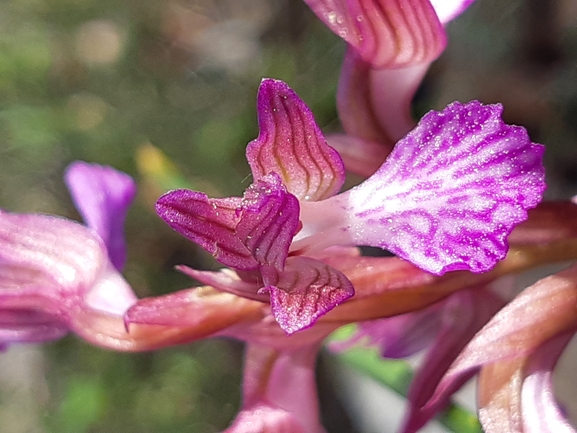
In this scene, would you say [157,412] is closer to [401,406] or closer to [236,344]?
[236,344]

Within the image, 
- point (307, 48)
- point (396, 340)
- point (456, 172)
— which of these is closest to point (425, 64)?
point (456, 172)

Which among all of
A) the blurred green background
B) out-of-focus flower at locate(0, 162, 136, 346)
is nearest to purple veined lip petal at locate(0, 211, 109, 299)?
out-of-focus flower at locate(0, 162, 136, 346)

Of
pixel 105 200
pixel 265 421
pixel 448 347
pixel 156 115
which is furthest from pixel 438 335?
pixel 156 115

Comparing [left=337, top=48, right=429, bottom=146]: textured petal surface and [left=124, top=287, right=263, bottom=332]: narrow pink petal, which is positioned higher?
[left=337, top=48, right=429, bottom=146]: textured petal surface

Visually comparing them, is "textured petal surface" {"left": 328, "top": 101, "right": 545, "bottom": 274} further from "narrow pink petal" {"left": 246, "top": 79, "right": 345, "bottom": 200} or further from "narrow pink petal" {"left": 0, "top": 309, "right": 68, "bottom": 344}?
"narrow pink petal" {"left": 0, "top": 309, "right": 68, "bottom": 344}

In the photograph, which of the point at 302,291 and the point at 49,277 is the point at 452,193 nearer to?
the point at 302,291

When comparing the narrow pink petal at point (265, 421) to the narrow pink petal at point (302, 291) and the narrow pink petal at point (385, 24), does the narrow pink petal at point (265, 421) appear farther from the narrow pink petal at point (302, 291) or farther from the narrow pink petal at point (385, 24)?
the narrow pink petal at point (385, 24)

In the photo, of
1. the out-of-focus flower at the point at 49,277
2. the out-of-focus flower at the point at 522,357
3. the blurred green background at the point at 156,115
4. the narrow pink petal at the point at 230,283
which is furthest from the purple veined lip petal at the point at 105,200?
the blurred green background at the point at 156,115

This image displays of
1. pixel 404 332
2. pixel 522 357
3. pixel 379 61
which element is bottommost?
pixel 404 332
